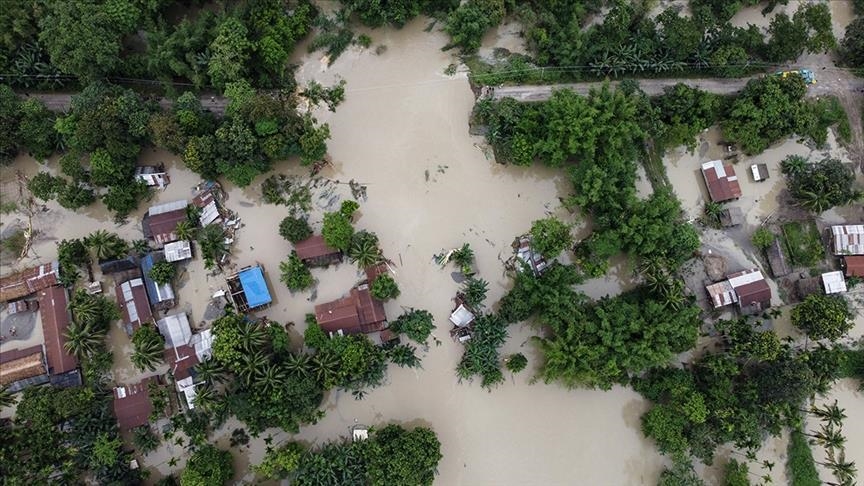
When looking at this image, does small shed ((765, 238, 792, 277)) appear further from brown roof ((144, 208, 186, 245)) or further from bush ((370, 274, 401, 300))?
brown roof ((144, 208, 186, 245))

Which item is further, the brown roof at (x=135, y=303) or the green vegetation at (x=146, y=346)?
the brown roof at (x=135, y=303)

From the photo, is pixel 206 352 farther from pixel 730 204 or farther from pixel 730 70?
pixel 730 70

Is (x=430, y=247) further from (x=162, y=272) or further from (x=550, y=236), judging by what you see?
(x=162, y=272)

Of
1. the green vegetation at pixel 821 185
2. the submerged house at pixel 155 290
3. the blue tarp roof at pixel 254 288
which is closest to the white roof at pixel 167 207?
the submerged house at pixel 155 290

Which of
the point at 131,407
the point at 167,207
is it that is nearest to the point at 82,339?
the point at 131,407

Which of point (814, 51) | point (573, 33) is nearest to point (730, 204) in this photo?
point (814, 51)

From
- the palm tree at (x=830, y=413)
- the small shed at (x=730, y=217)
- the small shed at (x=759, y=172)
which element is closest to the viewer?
the palm tree at (x=830, y=413)

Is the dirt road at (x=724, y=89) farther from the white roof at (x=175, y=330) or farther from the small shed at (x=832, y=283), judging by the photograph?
the white roof at (x=175, y=330)
